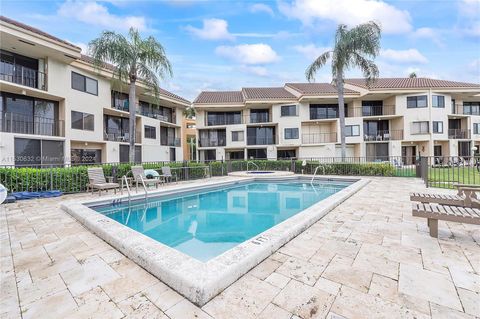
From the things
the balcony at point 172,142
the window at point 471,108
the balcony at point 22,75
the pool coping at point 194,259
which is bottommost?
the pool coping at point 194,259

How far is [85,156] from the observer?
59.1 feet

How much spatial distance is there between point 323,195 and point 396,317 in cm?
852

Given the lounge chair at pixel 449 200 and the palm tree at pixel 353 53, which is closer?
the lounge chair at pixel 449 200

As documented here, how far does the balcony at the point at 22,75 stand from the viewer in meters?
13.6

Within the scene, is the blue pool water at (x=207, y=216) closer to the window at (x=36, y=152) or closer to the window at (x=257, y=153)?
the window at (x=36, y=152)

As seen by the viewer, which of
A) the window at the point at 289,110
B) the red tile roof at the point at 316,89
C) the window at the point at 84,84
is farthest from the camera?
the window at the point at 289,110

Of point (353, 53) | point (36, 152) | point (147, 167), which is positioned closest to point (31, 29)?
point (36, 152)

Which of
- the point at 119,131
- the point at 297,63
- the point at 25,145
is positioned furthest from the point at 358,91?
the point at 25,145

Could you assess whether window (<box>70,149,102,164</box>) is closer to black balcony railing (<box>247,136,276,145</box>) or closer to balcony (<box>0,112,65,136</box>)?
balcony (<box>0,112,65,136</box>)

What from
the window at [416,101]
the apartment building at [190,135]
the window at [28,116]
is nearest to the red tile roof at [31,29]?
the window at [28,116]

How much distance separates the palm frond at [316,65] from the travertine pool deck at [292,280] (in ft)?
54.9

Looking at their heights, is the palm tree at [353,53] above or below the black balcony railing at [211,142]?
A: above

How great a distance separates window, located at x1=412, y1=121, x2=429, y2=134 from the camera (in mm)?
25625

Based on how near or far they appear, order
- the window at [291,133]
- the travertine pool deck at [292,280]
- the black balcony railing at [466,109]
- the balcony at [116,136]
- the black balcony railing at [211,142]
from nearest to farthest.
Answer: the travertine pool deck at [292,280] < the balcony at [116,136] < the window at [291,133] < the black balcony railing at [466,109] < the black balcony railing at [211,142]
